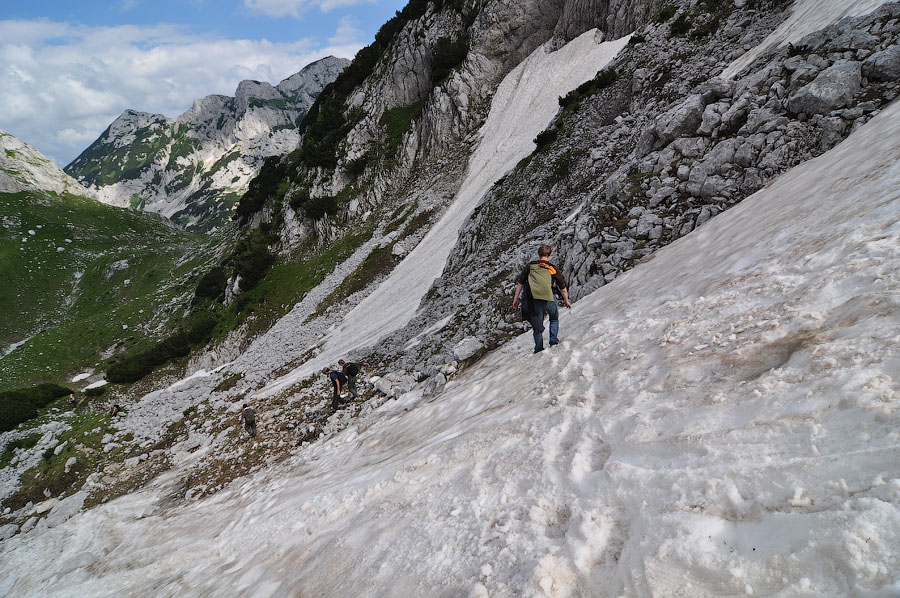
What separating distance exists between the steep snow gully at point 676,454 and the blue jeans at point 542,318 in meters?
0.47

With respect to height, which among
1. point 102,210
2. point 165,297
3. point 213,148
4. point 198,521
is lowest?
point 198,521

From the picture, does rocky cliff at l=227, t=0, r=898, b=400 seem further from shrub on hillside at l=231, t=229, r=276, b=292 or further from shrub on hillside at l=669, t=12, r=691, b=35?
shrub on hillside at l=231, t=229, r=276, b=292

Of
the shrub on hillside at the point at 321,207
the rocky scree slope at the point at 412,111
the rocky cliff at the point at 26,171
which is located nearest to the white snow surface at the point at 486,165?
the rocky scree slope at the point at 412,111

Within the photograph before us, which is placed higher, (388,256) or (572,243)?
(388,256)

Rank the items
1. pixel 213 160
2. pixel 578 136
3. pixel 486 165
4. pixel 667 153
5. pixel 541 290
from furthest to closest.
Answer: pixel 213 160
pixel 486 165
pixel 578 136
pixel 667 153
pixel 541 290

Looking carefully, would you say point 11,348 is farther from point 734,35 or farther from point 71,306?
point 734,35

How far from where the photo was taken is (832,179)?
23.6 ft

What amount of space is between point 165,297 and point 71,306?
2149 cm

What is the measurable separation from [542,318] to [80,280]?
8778cm

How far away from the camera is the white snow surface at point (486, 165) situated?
24.2 meters

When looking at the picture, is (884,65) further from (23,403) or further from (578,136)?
(23,403)

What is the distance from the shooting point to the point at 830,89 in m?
9.76

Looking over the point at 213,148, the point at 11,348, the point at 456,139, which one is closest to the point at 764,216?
the point at 456,139

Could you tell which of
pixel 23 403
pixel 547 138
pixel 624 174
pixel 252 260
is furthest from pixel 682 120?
pixel 23 403
